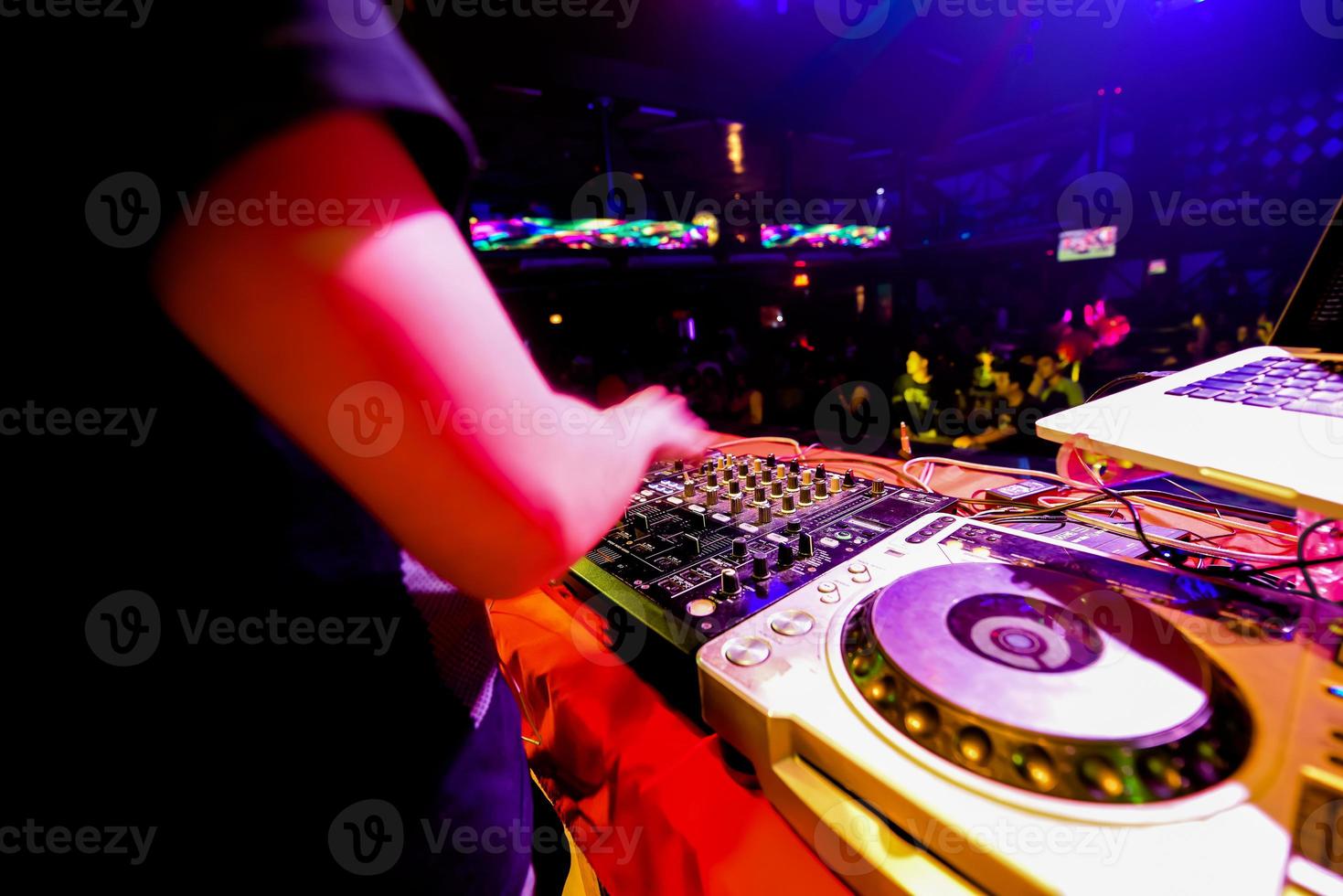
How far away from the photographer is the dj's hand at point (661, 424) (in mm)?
587

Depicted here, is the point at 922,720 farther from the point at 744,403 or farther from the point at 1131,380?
the point at 744,403

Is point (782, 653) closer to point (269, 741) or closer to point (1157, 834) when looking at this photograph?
point (1157, 834)

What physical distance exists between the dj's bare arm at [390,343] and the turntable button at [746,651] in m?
0.34

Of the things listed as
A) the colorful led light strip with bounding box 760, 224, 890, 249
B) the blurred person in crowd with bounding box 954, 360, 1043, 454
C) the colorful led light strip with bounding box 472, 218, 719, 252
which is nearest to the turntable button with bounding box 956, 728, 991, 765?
the blurred person in crowd with bounding box 954, 360, 1043, 454

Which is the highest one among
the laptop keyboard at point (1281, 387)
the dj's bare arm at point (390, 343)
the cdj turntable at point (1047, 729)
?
the dj's bare arm at point (390, 343)

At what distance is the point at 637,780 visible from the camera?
0.73 meters

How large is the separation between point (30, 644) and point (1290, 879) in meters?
0.91

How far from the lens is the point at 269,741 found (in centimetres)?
44

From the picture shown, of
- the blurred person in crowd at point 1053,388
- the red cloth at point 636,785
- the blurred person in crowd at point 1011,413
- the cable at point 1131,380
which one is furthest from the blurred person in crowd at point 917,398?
the red cloth at point 636,785

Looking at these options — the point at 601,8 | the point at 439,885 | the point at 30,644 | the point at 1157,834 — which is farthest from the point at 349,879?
the point at 601,8

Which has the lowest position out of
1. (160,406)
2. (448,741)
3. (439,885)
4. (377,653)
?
(439,885)

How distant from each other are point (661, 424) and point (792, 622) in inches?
12.1

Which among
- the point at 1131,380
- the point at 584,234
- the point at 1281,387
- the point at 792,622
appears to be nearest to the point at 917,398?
the point at 584,234

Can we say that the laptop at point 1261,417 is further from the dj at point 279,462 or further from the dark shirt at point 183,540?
the dark shirt at point 183,540
